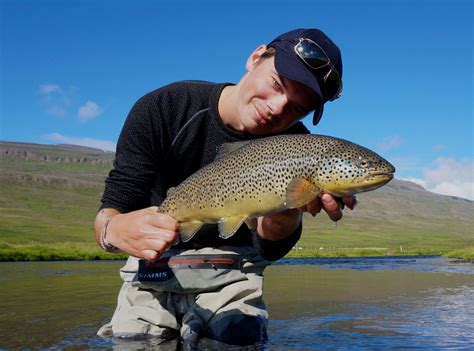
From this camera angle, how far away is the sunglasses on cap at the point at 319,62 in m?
4.48

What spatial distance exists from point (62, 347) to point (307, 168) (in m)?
3.66

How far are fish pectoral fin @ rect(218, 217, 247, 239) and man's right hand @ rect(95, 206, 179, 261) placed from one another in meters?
0.44

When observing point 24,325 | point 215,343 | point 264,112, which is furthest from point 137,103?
point 24,325

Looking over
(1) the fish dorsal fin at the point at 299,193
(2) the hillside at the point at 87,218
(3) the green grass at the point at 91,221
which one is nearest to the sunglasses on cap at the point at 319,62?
(1) the fish dorsal fin at the point at 299,193

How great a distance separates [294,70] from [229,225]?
1328 mm

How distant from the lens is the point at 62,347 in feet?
19.6

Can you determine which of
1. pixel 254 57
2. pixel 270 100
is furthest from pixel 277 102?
pixel 254 57

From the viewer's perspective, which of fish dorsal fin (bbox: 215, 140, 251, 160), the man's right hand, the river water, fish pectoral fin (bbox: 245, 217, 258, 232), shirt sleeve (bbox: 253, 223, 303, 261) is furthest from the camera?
the river water

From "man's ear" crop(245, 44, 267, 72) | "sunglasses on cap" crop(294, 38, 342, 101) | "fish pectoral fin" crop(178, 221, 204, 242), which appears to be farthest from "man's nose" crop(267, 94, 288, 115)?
"fish pectoral fin" crop(178, 221, 204, 242)

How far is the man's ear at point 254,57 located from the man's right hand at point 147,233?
172 cm

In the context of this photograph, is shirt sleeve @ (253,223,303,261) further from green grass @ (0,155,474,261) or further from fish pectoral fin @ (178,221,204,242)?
green grass @ (0,155,474,261)

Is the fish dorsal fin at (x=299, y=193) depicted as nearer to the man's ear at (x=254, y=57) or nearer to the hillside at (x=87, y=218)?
the man's ear at (x=254, y=57)

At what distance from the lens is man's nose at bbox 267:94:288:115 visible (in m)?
4.40

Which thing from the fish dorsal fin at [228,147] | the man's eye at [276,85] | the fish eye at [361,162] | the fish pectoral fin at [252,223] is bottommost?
the fish pectoral fin at [252,223]
